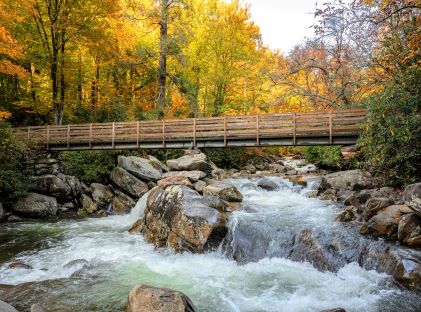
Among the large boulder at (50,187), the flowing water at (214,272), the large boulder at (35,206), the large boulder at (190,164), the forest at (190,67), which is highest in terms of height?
the forest at (190,67)

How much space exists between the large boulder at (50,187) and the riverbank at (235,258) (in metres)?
2.85

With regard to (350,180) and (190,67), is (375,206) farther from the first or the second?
(190,67)

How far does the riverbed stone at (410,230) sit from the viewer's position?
8.02 m

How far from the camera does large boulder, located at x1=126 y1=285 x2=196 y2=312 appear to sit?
5.34 m

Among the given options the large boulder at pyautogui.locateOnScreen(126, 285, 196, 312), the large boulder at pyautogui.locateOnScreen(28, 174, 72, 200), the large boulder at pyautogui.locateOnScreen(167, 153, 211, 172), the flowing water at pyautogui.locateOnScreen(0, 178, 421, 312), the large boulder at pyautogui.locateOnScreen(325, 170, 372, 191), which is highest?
the large boulder at pyautogui.locateOnScreen(167, 153, 211, 172)

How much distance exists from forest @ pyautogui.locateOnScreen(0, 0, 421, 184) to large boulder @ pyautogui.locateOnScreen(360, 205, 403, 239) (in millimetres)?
2507

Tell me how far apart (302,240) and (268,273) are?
5.49 feet

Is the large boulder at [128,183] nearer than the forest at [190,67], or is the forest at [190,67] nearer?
the forest at [190,67]

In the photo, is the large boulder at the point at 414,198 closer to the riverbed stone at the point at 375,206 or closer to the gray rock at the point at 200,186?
the riverbed stone at the point at 375,206

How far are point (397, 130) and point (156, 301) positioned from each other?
9481 millimetres

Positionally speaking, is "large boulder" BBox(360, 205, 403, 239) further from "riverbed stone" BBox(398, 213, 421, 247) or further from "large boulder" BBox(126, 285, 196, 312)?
"large boulder" BBox(126, 285, 196, 312)

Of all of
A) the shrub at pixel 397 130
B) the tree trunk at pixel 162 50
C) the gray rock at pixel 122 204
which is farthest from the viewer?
the tree trunk at pixel 162 50

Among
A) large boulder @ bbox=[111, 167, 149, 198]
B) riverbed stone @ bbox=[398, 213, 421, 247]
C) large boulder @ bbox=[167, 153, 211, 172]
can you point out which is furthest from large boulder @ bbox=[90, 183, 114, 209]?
riverbed stone @ bbox=[398, 213, 421, 247]

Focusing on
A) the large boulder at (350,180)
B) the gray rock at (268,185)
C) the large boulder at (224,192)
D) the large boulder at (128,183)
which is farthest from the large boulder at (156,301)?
the large boulder at (128,183)
